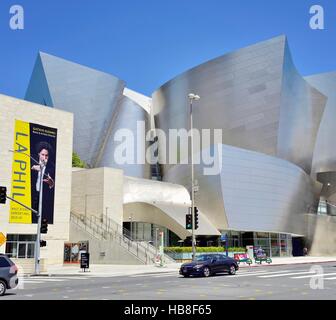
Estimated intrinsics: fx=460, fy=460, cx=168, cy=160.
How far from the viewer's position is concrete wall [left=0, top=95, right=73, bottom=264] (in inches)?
1592

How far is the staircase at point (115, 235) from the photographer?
4221 centimetres

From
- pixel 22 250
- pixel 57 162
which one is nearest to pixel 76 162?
pixel 57 162

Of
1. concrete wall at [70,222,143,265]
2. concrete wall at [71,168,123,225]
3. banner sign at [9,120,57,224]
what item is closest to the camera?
banner sign at [9,120,57,224]

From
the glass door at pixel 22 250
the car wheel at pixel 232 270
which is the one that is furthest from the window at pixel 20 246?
the car wheel at pixel 232 270

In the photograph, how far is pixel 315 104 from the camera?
77.1m

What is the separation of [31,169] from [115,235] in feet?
35.4

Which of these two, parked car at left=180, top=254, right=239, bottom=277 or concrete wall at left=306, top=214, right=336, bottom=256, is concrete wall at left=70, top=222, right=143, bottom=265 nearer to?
parked car at left=180, top=254, right=239, bottom=277

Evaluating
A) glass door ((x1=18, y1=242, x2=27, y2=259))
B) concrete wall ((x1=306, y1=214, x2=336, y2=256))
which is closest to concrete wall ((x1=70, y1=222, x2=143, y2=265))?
glass door ((x1=18, y1=242, x2=27, y2=259))

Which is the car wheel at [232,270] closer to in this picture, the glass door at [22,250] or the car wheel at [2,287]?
the car wheel at [2,287]

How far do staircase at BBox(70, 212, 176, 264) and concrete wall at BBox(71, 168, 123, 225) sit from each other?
858 millimetres

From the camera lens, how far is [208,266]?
25.4 metres

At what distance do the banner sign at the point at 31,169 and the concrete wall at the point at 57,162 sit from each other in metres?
0.49

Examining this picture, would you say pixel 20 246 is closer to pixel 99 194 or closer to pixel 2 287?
pixel 99 194
